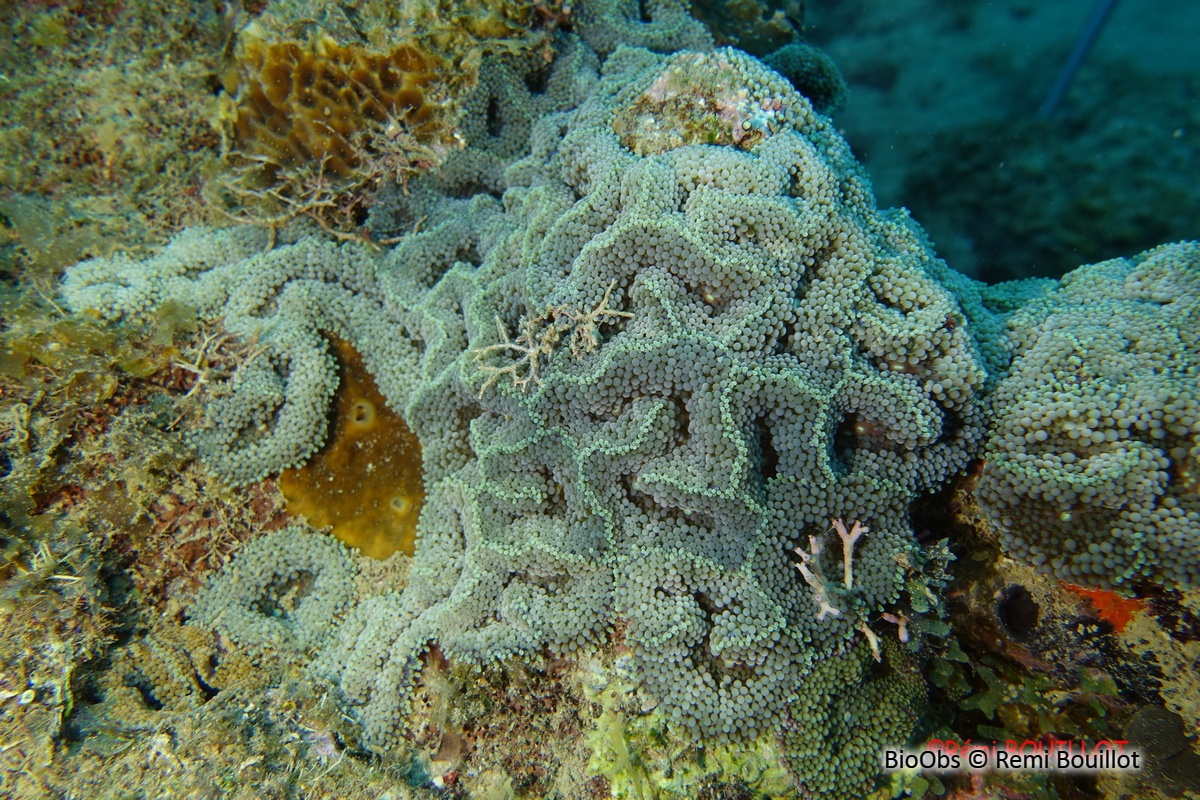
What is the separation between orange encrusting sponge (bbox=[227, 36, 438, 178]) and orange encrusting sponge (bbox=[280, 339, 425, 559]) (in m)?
1.95

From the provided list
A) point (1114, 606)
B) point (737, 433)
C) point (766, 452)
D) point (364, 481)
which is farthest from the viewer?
point (364, 481)

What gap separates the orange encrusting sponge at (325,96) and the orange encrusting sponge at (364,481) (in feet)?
6.40

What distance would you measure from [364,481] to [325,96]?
9.41 ft

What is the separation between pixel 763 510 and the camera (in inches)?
120

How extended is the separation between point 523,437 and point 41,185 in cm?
487

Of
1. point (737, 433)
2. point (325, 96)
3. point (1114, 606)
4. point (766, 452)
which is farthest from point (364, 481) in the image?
point (1114, 606)

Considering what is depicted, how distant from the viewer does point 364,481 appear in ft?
13.0

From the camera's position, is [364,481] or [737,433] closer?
[737,433]

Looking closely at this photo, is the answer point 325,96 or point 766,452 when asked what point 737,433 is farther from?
point 325,96

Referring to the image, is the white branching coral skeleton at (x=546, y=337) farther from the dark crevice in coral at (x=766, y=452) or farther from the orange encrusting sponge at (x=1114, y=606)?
the orange encrusting sponge at (x=1114, y=606)

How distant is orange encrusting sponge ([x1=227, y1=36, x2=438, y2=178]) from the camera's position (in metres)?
4.24

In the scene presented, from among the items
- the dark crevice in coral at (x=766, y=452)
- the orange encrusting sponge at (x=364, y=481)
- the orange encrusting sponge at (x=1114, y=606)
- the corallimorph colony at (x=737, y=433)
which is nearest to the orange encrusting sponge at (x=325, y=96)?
the corallimorph colony at (x=737, y=433)

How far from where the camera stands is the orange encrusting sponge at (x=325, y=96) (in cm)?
424

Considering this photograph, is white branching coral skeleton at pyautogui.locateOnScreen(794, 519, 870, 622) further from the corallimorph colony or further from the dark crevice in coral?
the dark crevice in coral
